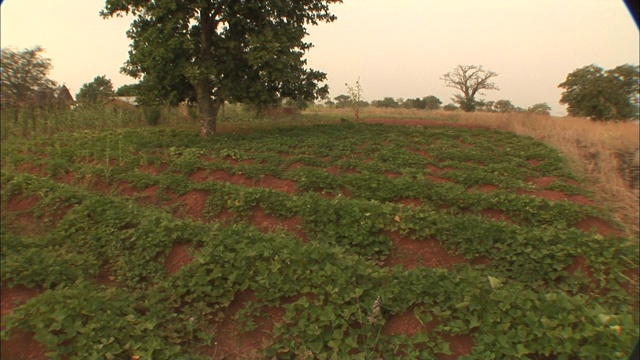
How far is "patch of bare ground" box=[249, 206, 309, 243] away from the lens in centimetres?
556

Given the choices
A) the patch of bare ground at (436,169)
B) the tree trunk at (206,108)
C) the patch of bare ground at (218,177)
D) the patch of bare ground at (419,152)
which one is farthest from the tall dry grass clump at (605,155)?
the tree trunk at (206,108)

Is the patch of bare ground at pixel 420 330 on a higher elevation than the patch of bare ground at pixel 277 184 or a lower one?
lower

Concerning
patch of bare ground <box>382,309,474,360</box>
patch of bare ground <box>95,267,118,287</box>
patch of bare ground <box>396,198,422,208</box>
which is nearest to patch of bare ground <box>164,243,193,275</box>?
patch of bare ground <box>95,267,118,287</box>

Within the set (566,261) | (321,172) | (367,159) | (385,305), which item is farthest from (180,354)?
(367,159)

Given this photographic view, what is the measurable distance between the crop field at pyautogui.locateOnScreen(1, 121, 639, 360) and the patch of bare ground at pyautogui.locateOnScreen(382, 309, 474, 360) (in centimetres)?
1

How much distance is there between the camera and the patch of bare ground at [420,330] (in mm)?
2996

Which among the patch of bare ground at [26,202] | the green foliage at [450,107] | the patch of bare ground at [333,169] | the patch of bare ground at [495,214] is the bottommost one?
the patch of bare ground at [495,214]

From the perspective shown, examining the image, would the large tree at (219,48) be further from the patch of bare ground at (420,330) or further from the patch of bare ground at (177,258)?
the patch of bare ground at (420,330)

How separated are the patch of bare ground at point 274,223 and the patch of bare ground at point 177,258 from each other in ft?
5.03

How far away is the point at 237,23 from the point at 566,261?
35.8 feet

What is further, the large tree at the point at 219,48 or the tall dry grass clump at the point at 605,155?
the large tree at the point at 219,48

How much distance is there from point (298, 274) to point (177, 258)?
146cm

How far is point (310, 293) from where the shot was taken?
347cm

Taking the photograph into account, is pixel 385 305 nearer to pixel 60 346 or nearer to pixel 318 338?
pixel 318 338
